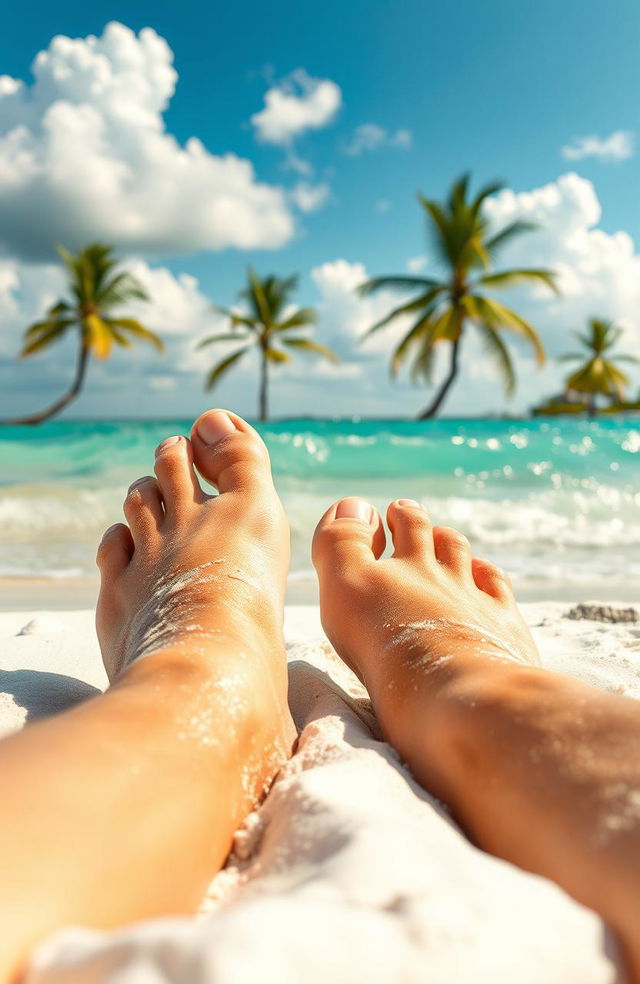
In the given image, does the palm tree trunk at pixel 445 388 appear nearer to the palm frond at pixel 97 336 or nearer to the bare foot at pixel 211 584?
the palm frond at pixel 97 336

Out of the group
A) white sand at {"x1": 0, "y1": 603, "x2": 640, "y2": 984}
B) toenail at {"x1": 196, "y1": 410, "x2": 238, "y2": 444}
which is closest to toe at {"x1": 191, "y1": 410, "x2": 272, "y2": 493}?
toenail at {"x1": 196, "y1": 410, "x2": 238, "y2": 444}

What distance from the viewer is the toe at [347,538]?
1.58 metres

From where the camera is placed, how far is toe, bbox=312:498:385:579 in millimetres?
1576

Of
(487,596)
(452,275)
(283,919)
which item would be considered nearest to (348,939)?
(283,919)

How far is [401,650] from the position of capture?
44.1 inches

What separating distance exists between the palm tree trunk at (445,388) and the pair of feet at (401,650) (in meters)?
16.3

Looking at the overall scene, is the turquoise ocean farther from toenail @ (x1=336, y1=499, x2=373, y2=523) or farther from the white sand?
the white sand

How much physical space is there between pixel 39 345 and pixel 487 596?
20.4m

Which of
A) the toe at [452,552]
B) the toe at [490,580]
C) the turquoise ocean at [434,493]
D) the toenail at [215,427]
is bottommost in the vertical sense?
the turquoise ocean at [434,493]

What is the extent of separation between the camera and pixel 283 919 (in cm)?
42

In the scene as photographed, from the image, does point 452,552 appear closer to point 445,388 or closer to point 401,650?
point 401,650

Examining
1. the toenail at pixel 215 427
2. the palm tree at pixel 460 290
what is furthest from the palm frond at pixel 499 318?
the toenail at pixel 215 427

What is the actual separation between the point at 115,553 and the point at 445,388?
57.0ft

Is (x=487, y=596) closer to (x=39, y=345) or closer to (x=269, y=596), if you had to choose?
(x=269, y=596)
